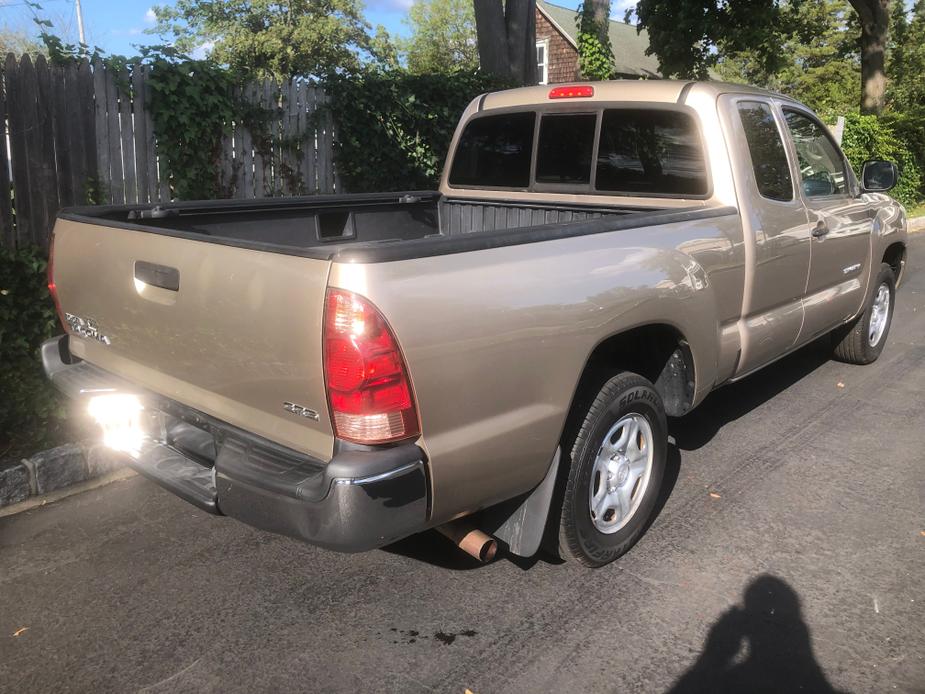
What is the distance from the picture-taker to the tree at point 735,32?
17719 mm

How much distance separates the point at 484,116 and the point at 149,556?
315 cm

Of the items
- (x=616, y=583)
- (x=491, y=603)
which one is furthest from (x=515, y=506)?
(x=616, y=583)

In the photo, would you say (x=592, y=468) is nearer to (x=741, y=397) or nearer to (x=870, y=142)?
(x=741, y=397)

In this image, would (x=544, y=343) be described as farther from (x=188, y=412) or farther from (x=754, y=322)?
(x=754, y=322)

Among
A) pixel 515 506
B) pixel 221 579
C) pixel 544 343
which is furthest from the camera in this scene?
pixel 221 579

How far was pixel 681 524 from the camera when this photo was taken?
3.67 metres

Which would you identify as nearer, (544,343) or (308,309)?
(308,309)

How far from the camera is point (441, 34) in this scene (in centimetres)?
5794

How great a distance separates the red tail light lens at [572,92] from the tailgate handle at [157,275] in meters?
2.64

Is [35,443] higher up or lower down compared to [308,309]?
lower down

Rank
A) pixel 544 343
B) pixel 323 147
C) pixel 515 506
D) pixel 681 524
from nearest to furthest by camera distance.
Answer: pixel 544 343 → pixel 515 506 → pixel 681 524 → pixel 323 147

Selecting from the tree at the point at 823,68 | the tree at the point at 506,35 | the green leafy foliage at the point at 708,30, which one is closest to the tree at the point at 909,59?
the tree at the point at 823,68

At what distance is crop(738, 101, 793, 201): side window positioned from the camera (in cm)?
406

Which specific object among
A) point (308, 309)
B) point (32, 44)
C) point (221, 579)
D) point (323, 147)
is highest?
point (32, 44)
